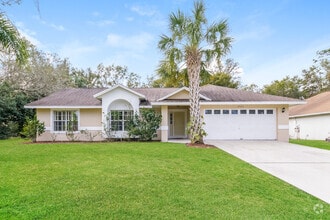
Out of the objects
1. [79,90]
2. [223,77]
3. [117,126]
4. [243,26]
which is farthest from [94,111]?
[223,77]

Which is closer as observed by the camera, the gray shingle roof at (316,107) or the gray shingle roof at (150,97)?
the gray shingle roof at (150,97)

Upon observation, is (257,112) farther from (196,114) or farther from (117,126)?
(117,126)

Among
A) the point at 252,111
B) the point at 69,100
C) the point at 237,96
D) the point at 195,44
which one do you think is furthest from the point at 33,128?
the point at 252,111

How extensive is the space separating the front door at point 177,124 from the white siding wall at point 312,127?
14.0 metres

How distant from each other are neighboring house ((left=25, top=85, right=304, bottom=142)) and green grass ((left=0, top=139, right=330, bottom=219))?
32.1 feet

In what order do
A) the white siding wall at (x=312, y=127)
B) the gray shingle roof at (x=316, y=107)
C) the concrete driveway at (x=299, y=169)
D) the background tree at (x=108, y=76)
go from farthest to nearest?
1. the background tree at (x=108, y=76)
2. the gray shingle roof at (x=316, y=107)
3. the white siding wall at (x=312, y=127)
4. the concrete driveway at (x=299, y=169)

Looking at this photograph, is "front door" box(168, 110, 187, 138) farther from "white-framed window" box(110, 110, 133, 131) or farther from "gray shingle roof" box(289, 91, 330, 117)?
"gray shingle roof" box(289, 91, 330, 117)

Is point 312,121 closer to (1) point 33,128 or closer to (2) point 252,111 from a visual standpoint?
(2) point 252,111

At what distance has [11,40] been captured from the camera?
9.84m

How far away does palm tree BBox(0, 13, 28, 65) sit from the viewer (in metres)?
9.71

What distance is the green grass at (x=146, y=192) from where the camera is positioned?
5.18 metres

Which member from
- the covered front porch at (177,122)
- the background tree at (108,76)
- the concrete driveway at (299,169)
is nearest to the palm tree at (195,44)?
the concrete driveway at (299,169)

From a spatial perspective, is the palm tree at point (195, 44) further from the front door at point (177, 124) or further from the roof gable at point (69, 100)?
the roof gable at point (69, 100)

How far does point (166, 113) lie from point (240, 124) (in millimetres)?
5697
